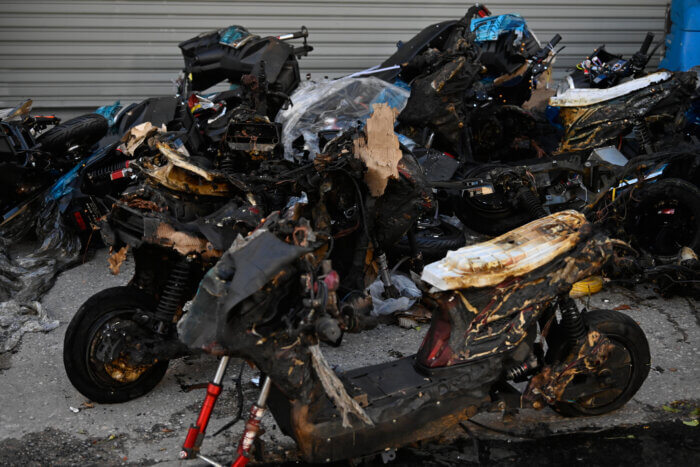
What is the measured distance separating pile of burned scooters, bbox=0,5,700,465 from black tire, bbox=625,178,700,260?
17 mm

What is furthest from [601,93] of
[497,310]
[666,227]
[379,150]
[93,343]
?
[93,343]

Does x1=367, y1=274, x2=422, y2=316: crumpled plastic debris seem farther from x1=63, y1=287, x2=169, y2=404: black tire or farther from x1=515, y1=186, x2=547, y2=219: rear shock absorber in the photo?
x1=63, y1=287, x2=169, y2=404: black tire

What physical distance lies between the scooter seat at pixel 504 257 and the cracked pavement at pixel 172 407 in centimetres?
111

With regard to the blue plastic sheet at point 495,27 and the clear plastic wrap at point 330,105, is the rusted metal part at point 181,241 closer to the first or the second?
the clear plastic wrap at point 330,105

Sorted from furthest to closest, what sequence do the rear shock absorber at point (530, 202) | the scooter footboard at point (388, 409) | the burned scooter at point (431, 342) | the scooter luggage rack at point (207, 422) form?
the rear shock absorber at point (530, 202) < the scooter footboard at point (388, 409) < the scooter luggage rack at point (207, 422) < the burned scooter at point (431, 342)

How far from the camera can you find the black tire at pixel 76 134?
6750mm

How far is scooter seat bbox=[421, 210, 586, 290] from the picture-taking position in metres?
3.53

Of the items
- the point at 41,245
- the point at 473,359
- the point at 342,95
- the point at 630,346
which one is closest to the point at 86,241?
the point at 41,245

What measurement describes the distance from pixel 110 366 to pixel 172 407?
464 mm

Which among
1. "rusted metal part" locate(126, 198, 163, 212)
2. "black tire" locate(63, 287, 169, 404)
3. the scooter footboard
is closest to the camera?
the scooter footboard

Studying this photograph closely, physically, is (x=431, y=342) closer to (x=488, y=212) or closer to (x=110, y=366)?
(x=110, y=366)

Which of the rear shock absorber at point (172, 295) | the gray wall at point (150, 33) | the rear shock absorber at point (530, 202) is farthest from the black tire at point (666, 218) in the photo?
the gray wall at point (150, 33)

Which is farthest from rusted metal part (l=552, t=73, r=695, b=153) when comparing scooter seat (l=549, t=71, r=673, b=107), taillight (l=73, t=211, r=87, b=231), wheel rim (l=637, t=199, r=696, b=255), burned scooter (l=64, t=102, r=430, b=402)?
taillight (l=73, t=211, r=87, b=231)

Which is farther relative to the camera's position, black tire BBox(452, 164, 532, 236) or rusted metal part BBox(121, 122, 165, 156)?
black tire BBox(452, 164, 532, 236)
